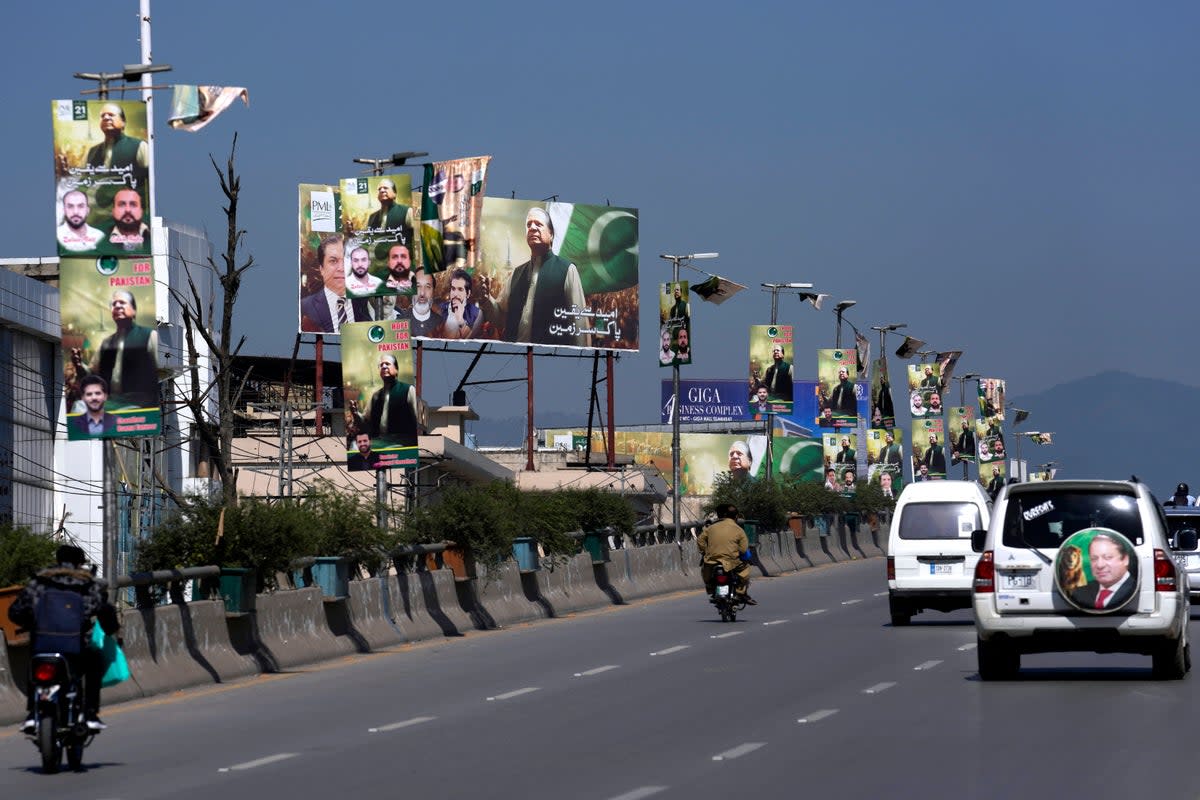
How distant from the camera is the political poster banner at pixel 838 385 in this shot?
214 feet

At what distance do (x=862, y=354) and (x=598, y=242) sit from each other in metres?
14.4

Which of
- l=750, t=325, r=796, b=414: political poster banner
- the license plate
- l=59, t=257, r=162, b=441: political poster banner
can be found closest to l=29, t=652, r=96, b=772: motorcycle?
l=59, t=257, r=162, b=441: political poster banner

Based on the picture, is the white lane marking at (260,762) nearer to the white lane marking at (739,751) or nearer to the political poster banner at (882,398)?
the white lane marking at (739,751)

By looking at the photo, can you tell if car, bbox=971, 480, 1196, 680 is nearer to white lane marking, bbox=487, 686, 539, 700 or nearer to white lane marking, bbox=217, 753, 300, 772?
white lane marking, bbox=487, 686, 539, 700

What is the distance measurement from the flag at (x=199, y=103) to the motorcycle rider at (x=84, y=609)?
35.9 ft

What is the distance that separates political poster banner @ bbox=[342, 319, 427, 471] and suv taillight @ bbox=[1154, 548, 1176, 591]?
37.1ft

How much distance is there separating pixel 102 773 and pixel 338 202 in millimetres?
17547

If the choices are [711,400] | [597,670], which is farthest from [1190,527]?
[711,400]

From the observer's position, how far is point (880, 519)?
71.2 m

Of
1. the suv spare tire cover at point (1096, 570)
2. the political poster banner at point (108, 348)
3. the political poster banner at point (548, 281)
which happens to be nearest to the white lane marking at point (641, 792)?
the suv spare tire cover at point (1096, 570)

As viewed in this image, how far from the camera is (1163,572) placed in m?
18.5

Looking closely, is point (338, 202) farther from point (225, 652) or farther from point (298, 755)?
point (298, 755)

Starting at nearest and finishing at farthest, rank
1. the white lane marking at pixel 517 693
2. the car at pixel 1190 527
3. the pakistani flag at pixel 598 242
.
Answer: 1. the white lane marking at pixel 517 693
2. the car at pixel 1190 527
3. the pakistani flag at pixel 598 242

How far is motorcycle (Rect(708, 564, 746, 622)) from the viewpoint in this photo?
29.3 m
